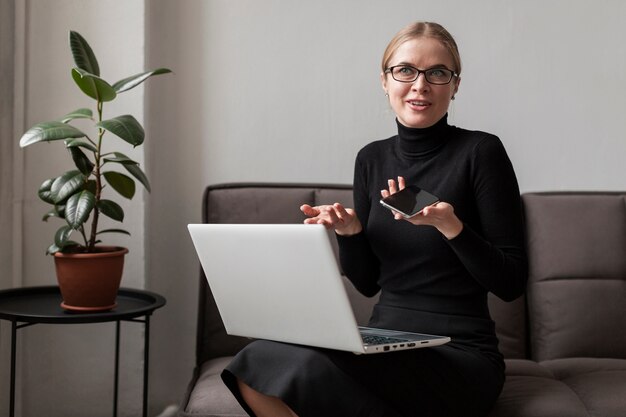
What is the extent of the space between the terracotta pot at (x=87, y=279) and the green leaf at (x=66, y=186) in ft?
0.50

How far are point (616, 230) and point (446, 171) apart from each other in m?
0.76

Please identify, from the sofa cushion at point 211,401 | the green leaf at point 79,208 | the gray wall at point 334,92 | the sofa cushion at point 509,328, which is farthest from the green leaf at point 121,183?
the sofa cushion at point 509,328

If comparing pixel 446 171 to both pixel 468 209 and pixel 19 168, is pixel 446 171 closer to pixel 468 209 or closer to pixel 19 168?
pixel 468 209

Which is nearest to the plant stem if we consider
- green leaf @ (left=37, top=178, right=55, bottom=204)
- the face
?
green leaf @ (left=37, top=178, right=55, bottom=204)

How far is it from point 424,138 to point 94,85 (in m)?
0.84

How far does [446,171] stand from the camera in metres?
1.69

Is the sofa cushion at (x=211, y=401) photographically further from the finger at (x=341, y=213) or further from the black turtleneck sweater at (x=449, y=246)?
the finger at (x=341, y=213)

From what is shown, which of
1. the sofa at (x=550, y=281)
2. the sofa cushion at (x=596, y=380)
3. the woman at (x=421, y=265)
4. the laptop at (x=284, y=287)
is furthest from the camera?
the sofa at (x=550, y=281)

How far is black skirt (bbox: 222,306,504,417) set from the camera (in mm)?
1358

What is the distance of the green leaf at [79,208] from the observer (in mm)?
1885

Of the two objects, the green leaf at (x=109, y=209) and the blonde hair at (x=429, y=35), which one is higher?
the blonde hair at (x=429, y=35)

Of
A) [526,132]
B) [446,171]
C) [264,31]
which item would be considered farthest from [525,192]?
[264,31]

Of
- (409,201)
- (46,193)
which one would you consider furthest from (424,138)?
(46,193)

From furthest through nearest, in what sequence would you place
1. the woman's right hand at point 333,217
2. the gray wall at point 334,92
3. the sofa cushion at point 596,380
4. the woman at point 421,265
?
the gray wall at point 334,92, the sofa cushion at point 596,380, the woman's right hand at point 333,217, the woman at point 421,265
